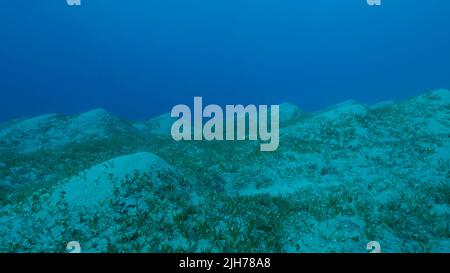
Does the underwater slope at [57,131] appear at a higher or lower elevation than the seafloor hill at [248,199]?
higher

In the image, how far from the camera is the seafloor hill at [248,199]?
907 cm

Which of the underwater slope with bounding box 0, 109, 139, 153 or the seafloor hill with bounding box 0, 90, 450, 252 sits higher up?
the underwater slope with bounding box 0, 109, 139, 153

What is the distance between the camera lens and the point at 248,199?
12047 mm

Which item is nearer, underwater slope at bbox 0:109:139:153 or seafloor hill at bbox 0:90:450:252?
seafloor hill at bbox 0:90:450:252

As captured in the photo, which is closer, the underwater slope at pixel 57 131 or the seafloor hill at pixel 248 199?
the seafloor hill at pixel 248 199

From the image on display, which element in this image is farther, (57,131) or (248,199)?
(57,131)

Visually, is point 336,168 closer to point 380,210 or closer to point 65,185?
point 380,210

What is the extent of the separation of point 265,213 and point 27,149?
2286 centimetres

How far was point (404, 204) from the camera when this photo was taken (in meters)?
11.5

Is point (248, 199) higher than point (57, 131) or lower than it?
lower

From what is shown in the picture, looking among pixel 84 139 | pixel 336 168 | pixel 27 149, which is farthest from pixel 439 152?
pixel 27 149

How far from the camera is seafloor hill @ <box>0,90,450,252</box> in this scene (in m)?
9.07

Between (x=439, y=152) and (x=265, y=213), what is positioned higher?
(x=439, y=152)
